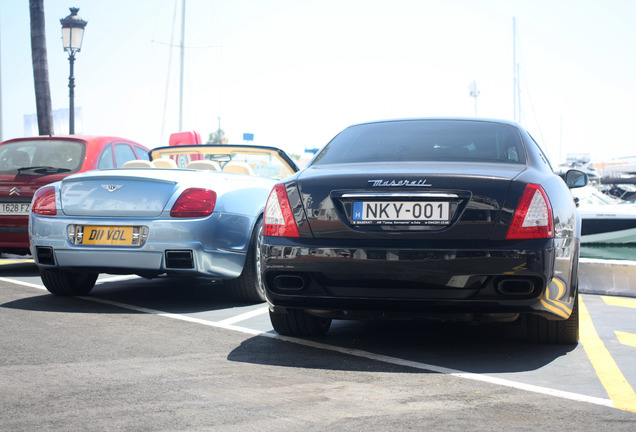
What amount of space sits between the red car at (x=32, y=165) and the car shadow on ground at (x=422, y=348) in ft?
14.6

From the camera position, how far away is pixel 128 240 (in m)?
6.59

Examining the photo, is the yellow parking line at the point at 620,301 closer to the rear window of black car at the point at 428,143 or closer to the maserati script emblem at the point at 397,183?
the rear window of black car at the point at 428,143

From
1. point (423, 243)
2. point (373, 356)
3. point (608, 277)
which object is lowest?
point (608, 277)

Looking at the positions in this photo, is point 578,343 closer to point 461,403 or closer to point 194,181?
point 461,403

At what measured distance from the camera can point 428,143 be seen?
17.5 feet

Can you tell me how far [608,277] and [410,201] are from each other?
515cm

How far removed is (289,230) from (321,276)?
32 cm

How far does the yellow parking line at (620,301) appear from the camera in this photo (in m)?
7.97

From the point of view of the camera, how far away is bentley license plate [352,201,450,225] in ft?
14.7

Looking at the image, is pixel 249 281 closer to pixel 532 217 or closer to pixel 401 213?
pixel 401 213

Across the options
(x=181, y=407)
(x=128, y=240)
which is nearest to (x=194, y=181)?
(x=128, y=240)

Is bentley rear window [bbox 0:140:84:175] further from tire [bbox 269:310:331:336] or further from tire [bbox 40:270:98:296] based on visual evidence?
tire [bbox 269:310:331:336]

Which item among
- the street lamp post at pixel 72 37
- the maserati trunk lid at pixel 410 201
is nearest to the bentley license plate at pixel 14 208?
the maserati trunk lid at pixel 410 201

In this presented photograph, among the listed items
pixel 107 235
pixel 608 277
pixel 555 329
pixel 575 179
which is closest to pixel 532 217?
pixel 555 329
